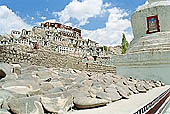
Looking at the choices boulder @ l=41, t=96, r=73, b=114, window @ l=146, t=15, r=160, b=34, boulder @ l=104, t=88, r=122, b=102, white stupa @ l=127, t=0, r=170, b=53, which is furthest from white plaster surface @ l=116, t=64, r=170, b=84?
boulder @ l=41, t=96, r=73, b=114

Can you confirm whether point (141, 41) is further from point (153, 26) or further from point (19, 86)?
point (19, 86)

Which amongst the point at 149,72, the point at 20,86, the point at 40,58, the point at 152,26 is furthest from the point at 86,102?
the point at 152,26

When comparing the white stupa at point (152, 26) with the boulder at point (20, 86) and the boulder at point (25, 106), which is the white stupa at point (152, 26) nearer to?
the boulder at point (20, 86)

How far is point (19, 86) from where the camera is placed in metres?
2.41

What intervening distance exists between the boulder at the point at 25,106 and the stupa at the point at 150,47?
711 centimetres

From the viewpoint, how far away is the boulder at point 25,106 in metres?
1.80

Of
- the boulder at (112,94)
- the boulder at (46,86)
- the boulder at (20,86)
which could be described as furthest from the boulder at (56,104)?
the boulder at (112,94)

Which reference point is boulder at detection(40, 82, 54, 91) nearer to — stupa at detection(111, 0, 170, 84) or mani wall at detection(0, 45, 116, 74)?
mani wall at detection(0, 45, 116, 74)

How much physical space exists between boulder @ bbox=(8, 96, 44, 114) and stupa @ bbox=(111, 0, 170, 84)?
7110 millimetres

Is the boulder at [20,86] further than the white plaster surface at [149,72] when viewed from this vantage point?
No

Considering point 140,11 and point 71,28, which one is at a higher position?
point 71,28

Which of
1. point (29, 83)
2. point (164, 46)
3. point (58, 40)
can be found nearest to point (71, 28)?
point (58, 40)

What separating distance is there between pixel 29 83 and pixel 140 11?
9.44 meters

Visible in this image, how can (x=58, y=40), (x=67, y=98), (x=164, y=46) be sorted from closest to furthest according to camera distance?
(x=67, y=98) → (x=164, y=46) → (x=58, y=40)
